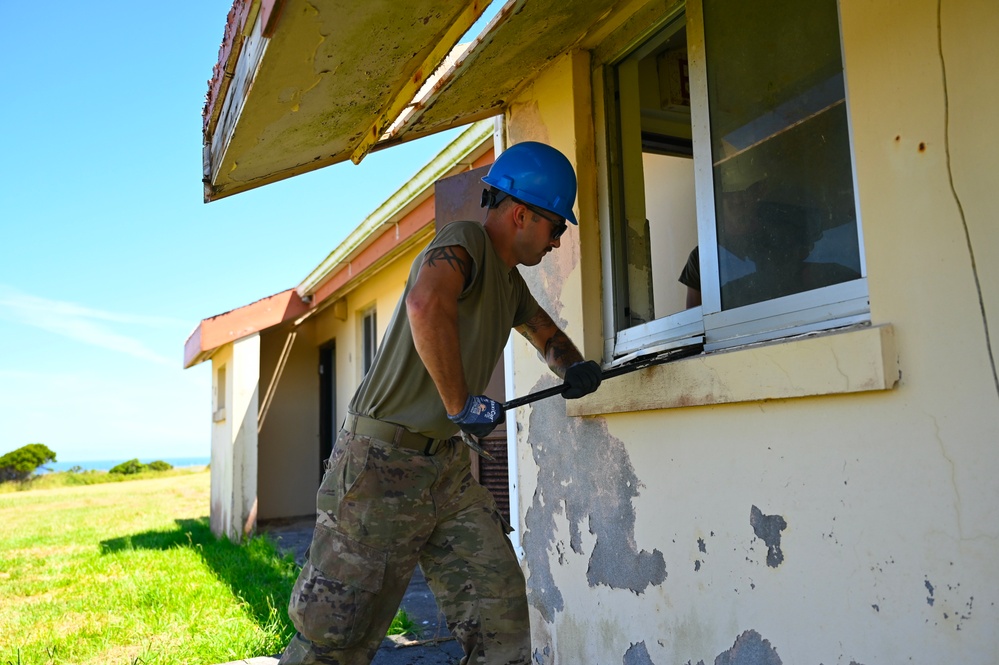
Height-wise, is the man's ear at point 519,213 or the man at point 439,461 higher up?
the man's ear at point 519,213

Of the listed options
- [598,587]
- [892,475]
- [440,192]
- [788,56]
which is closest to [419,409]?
[598,587]

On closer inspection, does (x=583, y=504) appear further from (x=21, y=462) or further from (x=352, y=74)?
(x=21, y=462)

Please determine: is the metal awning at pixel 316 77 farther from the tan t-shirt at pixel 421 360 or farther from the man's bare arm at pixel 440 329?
the man's bare arm at pixel 440 329

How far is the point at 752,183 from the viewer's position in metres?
2.56

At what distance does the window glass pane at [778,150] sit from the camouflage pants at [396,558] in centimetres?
112

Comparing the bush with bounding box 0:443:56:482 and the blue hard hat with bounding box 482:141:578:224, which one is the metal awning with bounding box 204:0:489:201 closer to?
the blue hard hat with bounding box 482:141:578:224

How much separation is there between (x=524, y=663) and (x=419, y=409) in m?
0.86

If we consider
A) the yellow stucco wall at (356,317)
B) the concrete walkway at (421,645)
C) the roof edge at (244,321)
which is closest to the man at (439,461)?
the concrete walkway at (421,645)

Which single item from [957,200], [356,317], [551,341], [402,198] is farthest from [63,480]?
[957,200]

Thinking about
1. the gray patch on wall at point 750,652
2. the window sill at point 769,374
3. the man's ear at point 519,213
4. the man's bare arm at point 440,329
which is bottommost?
the gray patch on wall at point 750,652

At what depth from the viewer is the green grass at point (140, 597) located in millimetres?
4180

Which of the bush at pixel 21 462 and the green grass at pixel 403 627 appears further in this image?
the bush at pixel 21 462

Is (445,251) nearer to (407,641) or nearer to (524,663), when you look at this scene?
(524,663)

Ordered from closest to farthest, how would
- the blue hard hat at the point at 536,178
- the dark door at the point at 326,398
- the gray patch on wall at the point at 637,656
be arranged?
the blue hard hat at the point at 536,178, the gray patch on wall at the point at 637,656, the dark door at the point at 326,398
